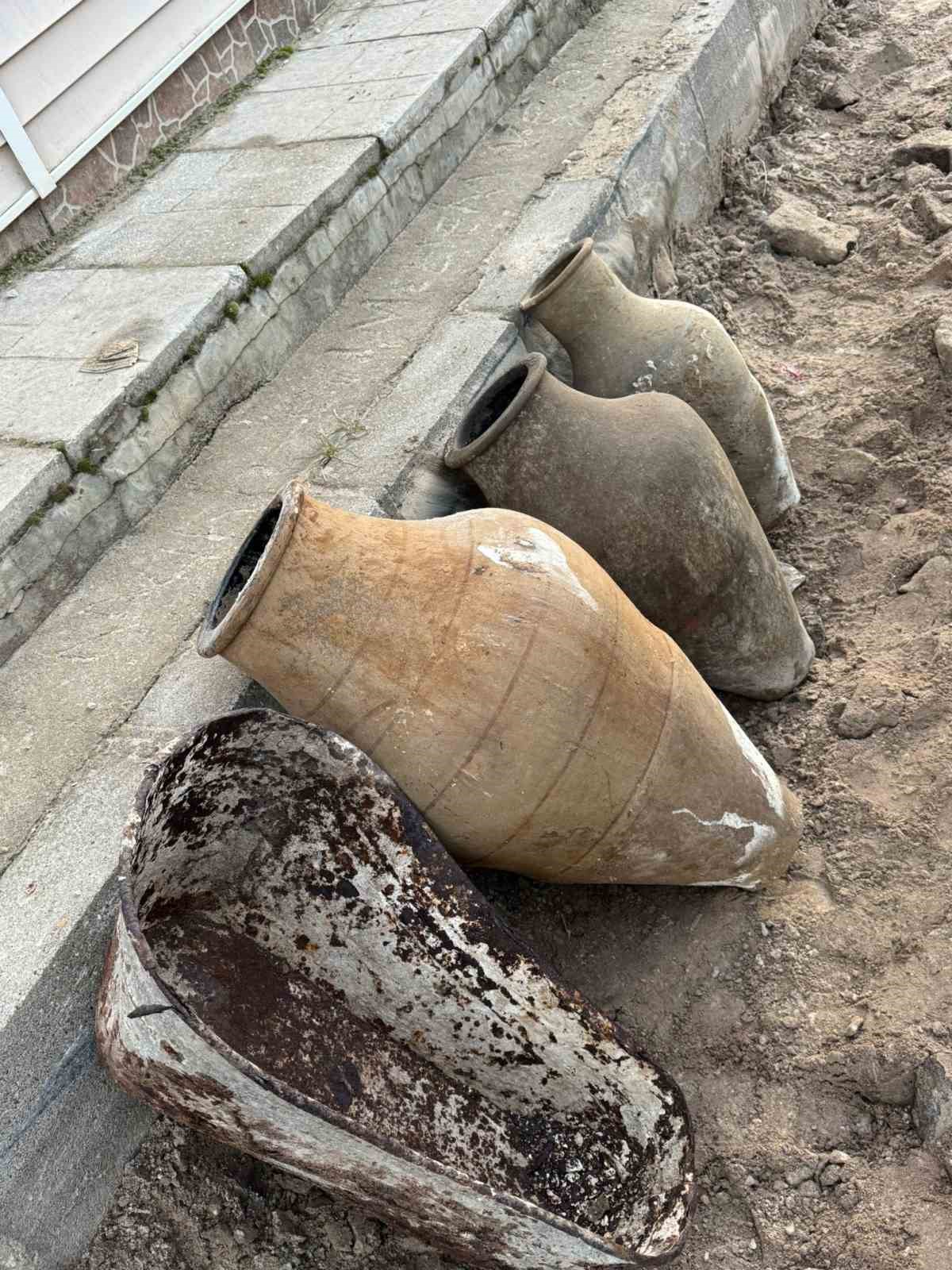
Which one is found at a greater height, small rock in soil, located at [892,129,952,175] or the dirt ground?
small rock in soil, located at [892,129,952,175]

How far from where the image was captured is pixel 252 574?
7.79ft

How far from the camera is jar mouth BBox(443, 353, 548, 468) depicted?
9.83ft

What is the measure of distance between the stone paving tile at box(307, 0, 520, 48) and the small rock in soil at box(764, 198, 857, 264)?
1.72 meters

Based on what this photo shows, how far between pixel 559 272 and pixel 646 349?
0.40 m

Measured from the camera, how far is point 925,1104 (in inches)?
92.3

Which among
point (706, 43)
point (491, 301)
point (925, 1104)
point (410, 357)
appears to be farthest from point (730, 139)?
point (925, 1104)

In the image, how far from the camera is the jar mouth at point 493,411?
3.00 m

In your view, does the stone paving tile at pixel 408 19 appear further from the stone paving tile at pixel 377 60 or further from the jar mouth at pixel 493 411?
the jar mouth at pixel 493 411

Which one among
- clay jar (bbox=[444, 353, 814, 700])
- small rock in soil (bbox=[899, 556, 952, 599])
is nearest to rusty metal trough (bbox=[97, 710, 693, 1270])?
clay jar (bbox=[444, 353, 814, 700])

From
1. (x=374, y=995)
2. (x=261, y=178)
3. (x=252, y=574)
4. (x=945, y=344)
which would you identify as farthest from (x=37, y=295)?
(x=945, y=344)

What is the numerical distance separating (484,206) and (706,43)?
1668 mm

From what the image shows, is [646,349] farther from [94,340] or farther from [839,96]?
[839,96]

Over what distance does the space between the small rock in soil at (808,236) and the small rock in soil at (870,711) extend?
8.64ft

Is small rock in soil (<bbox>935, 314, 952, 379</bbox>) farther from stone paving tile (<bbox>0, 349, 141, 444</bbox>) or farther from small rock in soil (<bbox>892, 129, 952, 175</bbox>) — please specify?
stone paving tile (<bbox>0, 349, 141, 444</bbox>)
